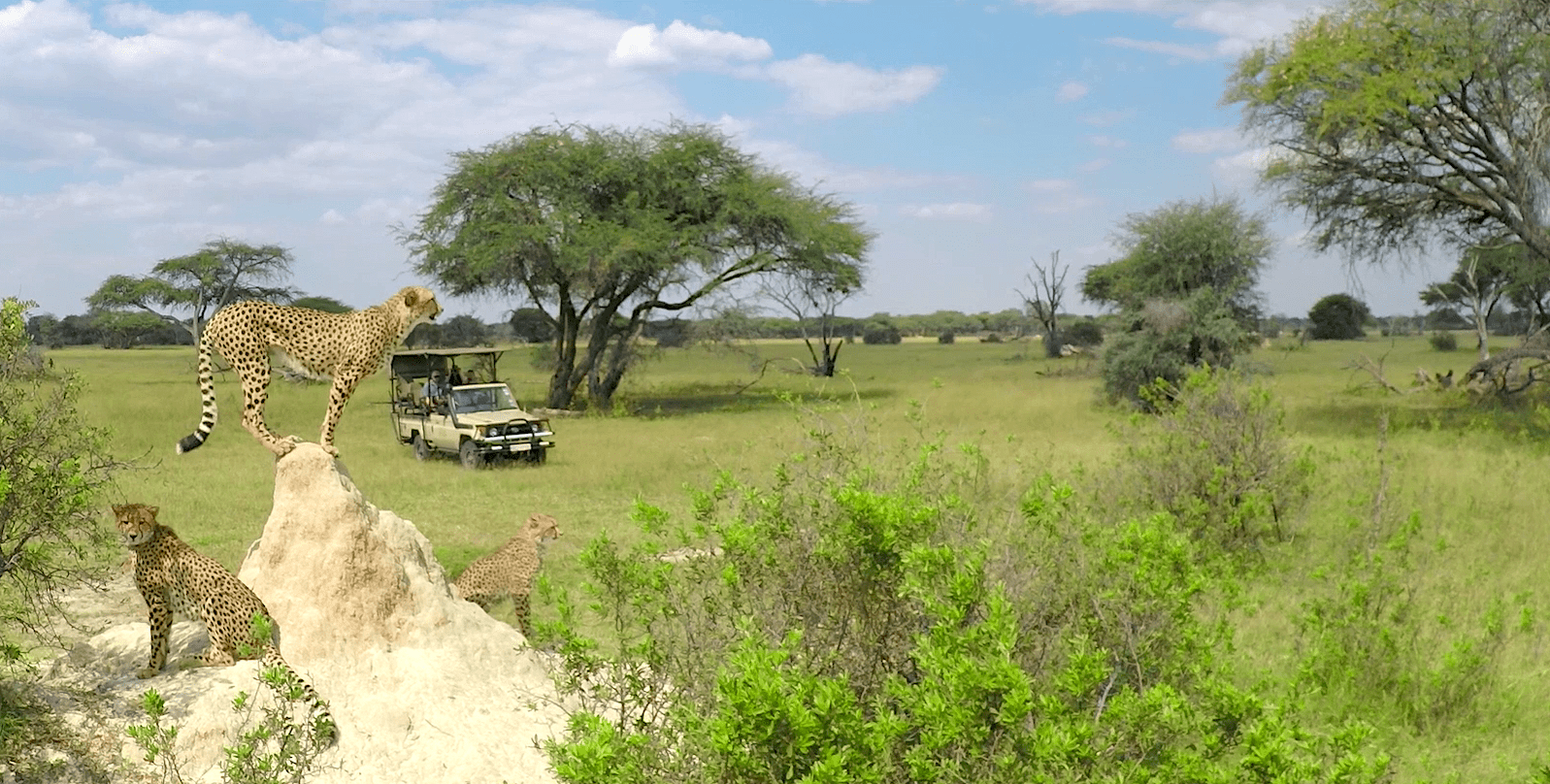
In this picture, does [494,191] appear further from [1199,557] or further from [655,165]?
[1199,557]

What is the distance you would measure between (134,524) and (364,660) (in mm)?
1313

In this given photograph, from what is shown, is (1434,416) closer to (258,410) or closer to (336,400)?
(336,400)

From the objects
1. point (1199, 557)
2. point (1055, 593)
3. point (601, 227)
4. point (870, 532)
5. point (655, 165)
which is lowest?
point (1199, 557)

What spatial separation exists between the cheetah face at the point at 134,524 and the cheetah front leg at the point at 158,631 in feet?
1.03

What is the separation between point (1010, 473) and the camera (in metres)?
13.7

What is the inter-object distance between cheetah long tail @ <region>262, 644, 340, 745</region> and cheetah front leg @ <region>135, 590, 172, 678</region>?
26.7 inches

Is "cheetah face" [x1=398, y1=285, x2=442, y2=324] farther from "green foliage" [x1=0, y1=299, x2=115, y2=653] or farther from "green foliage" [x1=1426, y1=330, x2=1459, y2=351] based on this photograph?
"green foliage" [x1=1426, y1=330, x2=1459, y2=351]

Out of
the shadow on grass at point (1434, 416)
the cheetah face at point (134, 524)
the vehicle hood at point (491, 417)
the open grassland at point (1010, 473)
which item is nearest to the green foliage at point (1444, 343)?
the open grassland at point (1010, 473)

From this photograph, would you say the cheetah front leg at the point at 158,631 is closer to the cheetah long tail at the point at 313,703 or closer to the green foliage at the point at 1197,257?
the cheetah long tail at the point at 313,703

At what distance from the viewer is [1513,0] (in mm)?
18469

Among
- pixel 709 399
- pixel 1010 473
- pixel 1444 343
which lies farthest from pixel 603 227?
pixel 1444 343

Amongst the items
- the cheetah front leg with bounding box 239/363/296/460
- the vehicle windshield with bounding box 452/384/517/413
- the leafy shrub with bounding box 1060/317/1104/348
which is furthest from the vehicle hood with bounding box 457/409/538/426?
the leafy shrub with bounding box 1060/317/1104/348

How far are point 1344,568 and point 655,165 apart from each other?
2383 cm

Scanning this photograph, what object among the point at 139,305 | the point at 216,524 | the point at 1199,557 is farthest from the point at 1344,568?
the point at 139,305
